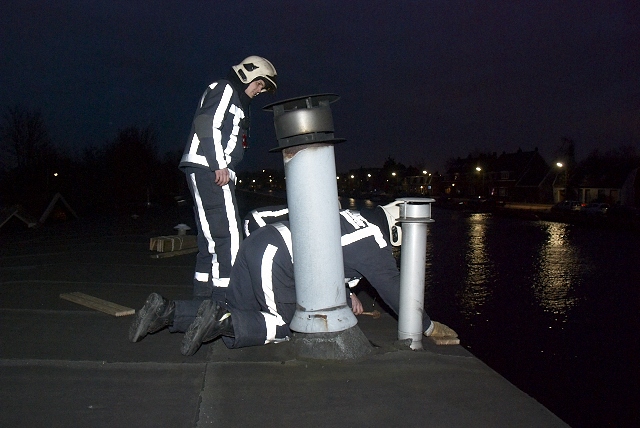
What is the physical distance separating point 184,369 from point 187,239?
20.1ft

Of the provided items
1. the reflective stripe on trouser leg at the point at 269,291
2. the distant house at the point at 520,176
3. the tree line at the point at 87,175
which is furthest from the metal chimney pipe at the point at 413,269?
the distant house at the point at 520,176

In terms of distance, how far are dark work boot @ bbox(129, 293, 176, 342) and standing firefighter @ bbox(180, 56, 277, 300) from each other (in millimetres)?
769

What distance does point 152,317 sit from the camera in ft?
11.1

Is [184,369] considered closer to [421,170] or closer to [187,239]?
[187,239]

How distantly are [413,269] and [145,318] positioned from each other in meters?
1.74

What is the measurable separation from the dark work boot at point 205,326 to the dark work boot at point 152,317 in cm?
28

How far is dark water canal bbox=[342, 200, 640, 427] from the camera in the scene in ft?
14.7

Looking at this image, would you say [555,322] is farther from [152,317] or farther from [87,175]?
[87,175]

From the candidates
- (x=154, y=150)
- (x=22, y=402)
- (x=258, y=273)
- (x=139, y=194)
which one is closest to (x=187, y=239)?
(x=258, y=273)

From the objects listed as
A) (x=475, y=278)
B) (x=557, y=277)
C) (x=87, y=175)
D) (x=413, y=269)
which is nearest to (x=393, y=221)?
(x=413, y=269)

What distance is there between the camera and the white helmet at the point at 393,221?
12.4ft

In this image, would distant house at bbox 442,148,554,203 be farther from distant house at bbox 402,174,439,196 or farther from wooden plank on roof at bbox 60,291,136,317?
wooden plank on roof at bbox 60,291,136,317

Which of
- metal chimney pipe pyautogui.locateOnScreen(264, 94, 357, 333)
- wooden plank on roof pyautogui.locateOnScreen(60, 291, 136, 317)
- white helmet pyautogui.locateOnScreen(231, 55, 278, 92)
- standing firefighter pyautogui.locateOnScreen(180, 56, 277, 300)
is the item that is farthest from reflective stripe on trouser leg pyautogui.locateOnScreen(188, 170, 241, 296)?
metal chimney pipe pyautogui.locateOnScreen(264, 94, 357, 333)

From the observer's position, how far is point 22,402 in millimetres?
2539
